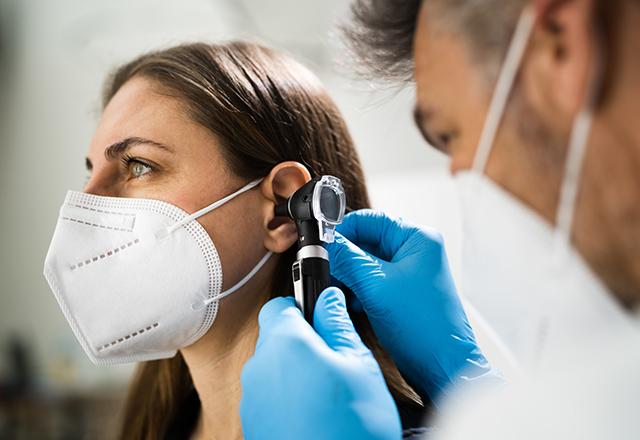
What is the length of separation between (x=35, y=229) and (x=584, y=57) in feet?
13.2

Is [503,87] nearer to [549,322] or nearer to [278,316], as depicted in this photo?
[549,322]

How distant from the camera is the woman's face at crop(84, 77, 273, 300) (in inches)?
45.7

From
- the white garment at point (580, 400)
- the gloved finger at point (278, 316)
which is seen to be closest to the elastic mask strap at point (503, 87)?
the white garment at point (580, 400)

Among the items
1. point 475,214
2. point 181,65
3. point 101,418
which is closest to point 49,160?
point 101,418

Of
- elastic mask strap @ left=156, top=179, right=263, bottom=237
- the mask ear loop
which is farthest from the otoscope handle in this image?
the mask ear loop

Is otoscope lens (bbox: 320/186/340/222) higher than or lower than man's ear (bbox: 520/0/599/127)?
lower

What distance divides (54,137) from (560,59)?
3992mm

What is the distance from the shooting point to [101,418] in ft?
12.7

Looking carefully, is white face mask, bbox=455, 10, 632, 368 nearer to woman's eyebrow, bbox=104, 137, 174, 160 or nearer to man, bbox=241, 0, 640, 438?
man, bbox=241, 0, 640, 438

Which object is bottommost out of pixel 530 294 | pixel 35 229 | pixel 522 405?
pixel 35 229

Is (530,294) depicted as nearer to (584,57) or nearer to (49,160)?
(584,57)

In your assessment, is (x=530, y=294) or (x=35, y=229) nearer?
(x=530, y=294)

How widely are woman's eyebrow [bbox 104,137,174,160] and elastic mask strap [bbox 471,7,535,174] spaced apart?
2.06ft

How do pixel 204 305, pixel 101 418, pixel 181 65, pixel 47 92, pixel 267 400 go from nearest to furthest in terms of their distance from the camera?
pixel 267 400, pixel 204 305, pixel 181 65, pixel 101 418, pixel 47 92
